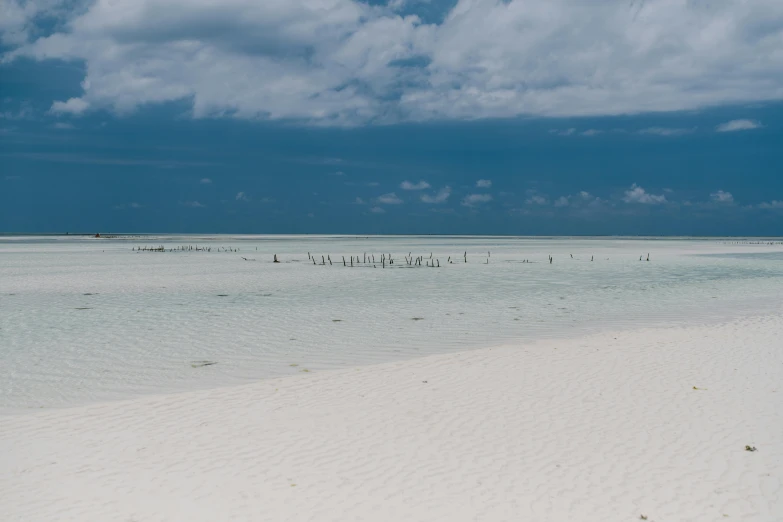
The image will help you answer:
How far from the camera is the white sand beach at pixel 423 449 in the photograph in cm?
630

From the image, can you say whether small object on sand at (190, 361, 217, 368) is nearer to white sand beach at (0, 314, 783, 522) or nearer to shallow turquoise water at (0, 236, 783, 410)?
shallow turquoise water at (0, 236, 783, 410)

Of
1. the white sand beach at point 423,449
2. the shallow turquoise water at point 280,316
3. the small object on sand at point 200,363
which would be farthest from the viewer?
the small object on sand at point 200,363

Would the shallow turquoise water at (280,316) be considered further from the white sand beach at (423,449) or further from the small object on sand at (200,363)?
the white sand beach at (423,449)

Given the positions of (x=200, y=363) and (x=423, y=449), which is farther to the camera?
(x=200, y=363)

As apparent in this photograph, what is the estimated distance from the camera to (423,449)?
25.7ft

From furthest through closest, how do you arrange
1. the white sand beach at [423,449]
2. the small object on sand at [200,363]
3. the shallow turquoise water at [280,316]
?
1. the small object on sand at [200,363]
2. the shallow turquoise water at [280,316]
3. the white sand beach at [423,449]

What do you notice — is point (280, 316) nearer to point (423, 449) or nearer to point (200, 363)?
point (200, 363)

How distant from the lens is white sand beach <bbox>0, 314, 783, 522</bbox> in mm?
6305

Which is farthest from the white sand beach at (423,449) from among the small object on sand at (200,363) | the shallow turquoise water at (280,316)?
the small object on sand at (200,363)

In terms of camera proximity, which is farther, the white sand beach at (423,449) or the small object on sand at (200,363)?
the small object on sand at (200,363)

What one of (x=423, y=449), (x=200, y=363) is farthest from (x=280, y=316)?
(x=423, y=449)

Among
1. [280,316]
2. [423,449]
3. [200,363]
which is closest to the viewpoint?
[423,449]

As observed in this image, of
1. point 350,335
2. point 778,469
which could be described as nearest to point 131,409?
point 350,335

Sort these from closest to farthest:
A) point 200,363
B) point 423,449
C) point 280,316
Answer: point 423,449
point 200,363
point 280,316
